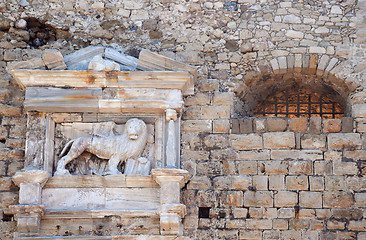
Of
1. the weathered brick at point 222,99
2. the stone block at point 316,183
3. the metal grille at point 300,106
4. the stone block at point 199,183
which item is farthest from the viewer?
the metal grille at point 300,106

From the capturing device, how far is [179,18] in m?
8.88

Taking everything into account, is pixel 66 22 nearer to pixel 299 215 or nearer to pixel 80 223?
pixel 80 223

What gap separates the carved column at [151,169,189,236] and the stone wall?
0.24 meters

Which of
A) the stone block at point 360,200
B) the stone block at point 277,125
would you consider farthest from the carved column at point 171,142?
the stone block at point 360,200

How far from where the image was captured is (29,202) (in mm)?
7785

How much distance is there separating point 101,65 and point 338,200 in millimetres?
2999

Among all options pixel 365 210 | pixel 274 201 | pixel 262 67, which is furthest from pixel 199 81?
pixel 365 210

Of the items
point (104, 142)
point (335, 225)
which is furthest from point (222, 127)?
point (335, 225)

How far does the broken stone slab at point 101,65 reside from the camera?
824 cm

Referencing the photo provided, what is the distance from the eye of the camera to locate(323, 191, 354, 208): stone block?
312 inches

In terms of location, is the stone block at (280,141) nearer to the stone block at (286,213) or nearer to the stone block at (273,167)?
the stone block at (273,167)

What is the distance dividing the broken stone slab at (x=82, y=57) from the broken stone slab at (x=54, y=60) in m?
0.12

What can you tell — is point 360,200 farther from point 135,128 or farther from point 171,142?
point 135,128

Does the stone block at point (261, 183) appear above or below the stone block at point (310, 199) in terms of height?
above
